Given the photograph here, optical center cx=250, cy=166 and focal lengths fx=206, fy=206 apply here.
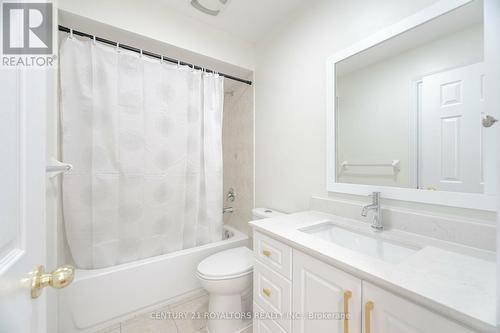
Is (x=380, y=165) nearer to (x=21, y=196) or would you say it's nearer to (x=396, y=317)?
(x=396, y=317)

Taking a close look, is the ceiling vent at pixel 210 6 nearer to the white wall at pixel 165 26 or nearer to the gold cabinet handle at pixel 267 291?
the white wall at pixel 165 26

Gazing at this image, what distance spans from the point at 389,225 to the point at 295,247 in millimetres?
582

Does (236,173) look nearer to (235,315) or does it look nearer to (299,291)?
(235,315)

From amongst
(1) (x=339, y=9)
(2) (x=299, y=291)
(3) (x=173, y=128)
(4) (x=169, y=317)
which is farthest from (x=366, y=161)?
(4) (x=169, y=317)

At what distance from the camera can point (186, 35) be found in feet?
5.74

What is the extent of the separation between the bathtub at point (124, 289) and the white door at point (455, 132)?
1.69 meters

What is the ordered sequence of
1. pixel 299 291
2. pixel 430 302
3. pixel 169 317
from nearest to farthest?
pixel 430 302 → pixel 299 291 → pixel 169 317

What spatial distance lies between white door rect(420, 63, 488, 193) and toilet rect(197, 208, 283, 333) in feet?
3.90

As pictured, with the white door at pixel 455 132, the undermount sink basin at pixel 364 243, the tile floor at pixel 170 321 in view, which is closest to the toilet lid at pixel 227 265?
the tile floor at pixel 170 321

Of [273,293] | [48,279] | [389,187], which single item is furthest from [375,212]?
[48,279]

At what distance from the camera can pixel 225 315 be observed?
1.40 meters

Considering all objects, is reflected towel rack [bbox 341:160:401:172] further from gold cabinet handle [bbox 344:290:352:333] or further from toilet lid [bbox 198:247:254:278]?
toilet lid [bbox 198:247:254:278]

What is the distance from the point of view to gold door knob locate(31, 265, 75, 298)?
1.44 ft

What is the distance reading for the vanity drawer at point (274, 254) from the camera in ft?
3.32
